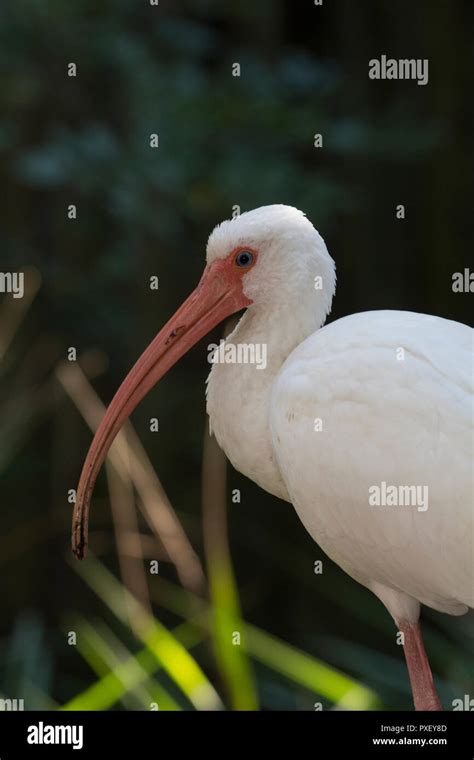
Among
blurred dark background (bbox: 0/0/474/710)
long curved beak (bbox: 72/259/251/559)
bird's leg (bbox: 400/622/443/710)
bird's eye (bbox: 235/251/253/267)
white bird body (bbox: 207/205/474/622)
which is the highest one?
blurred dark background (bbox: 0/0/474/710)

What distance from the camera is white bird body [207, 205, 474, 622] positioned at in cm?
339

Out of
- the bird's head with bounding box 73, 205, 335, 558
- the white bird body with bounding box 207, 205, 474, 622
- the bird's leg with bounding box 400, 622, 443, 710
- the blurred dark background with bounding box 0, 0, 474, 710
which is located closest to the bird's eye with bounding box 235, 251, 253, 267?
the bird's head with bounding box 73, 205, 335, 558

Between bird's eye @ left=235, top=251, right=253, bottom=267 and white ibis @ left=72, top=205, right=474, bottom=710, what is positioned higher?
bird's eye @ left=235, top=251, right=253, bottom=267

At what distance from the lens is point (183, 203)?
→ 22.3ft

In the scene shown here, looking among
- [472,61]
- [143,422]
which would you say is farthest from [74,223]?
[472,61]

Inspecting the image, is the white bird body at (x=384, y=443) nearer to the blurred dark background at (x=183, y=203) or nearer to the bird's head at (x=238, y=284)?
the bird's head at (x=238, y=284)

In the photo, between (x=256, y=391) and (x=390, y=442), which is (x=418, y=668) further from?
(x=256, y=391)

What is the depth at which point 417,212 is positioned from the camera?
7391 mm

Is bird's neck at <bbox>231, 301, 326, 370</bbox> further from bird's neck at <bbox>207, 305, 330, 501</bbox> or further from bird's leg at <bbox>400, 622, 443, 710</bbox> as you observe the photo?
bird's leg at <bbox>400, 622, 443, 710</bbox>

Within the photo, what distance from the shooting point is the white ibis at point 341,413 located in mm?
3414

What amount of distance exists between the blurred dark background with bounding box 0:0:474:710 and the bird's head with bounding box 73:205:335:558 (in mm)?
2490

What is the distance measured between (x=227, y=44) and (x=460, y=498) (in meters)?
4.63

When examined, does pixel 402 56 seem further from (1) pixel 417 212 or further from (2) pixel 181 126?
(2) pixel 181 126

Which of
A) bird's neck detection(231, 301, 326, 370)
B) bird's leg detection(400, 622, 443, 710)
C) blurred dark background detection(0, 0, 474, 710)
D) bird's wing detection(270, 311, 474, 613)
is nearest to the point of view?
bird's wing detection(270, 311, 474, 613)
